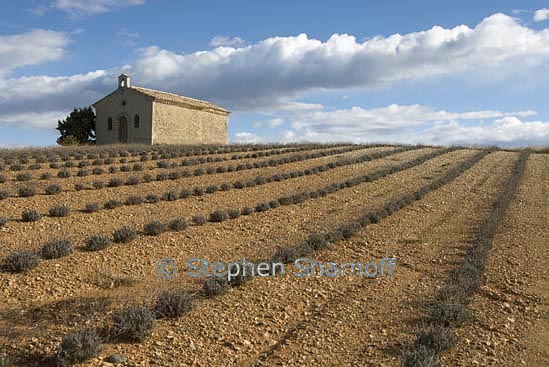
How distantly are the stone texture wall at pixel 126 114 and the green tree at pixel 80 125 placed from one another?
5080mm

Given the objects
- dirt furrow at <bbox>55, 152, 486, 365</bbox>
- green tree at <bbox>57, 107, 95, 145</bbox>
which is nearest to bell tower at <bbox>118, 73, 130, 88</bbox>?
green tree at <bbox>57, 107, 95, 145</bbox>

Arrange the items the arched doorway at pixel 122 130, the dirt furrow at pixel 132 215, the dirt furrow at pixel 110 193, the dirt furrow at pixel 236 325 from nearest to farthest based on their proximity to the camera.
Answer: the dirt furrow at pixel 236 325 < the dirt furrow at pixel 132 215 < the dirt furrow at pixel 110 193 < the arched doorway at pixel 122 130

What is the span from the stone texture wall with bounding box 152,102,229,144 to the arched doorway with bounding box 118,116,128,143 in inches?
147

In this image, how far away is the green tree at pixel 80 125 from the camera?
155ft

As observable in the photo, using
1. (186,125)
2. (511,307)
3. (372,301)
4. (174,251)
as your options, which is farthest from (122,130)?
(511,307)

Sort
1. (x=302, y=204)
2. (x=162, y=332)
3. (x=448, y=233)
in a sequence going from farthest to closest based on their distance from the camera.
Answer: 1. (x=302, y=204)
2. (x=448, y=233)
3. (x=162, y=332)

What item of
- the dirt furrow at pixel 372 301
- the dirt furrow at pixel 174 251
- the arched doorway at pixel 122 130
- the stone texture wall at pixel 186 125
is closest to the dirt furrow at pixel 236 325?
the dirt furrow at pixel 372 301

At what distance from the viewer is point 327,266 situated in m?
9.05

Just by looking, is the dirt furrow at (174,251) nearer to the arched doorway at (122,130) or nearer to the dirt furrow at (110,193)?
the dirt furrow at (110,193)

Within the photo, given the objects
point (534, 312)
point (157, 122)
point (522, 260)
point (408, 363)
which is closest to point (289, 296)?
point (408, 363)

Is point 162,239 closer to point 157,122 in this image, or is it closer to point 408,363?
point 408,363

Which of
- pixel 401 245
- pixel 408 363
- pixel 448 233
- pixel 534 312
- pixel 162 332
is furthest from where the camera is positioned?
pixel 448 233

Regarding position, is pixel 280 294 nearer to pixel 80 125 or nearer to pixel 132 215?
pixel 132 215

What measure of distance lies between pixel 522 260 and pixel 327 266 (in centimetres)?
442
